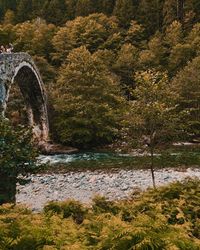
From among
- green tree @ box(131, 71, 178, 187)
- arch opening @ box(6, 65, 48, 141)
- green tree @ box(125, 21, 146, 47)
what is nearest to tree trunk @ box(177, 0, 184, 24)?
green tree @ box(125, 21, 146, 47)

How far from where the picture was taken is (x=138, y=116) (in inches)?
886

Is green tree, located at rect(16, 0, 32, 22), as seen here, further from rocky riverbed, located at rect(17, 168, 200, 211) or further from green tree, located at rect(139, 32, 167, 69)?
rocky riverbed, located at rect(17, 168, 200, 211)

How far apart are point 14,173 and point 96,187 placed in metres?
9.72

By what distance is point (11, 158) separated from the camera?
15555mm

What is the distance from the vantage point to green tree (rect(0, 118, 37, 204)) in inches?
609

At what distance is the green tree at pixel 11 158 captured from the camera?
1548 centimetres

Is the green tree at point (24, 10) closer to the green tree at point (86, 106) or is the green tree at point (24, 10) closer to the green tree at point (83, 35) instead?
the green tree at point (83, 35)

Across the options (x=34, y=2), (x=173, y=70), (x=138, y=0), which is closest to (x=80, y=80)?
(x=173, y=70)

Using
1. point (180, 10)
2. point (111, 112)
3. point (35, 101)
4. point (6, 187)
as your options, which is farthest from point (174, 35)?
point (6, 187)

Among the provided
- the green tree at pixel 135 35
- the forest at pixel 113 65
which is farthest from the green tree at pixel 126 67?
the green tree at pixel 135 35

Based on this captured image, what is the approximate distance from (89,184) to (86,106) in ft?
45.2

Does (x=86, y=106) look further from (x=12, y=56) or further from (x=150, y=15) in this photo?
(x=150, y=15)

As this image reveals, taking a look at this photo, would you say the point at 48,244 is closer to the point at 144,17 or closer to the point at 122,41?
the point at 122,41

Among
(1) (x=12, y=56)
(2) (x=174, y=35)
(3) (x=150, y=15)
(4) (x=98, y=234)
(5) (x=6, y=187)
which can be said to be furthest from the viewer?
(3) (x=150, y=15)
